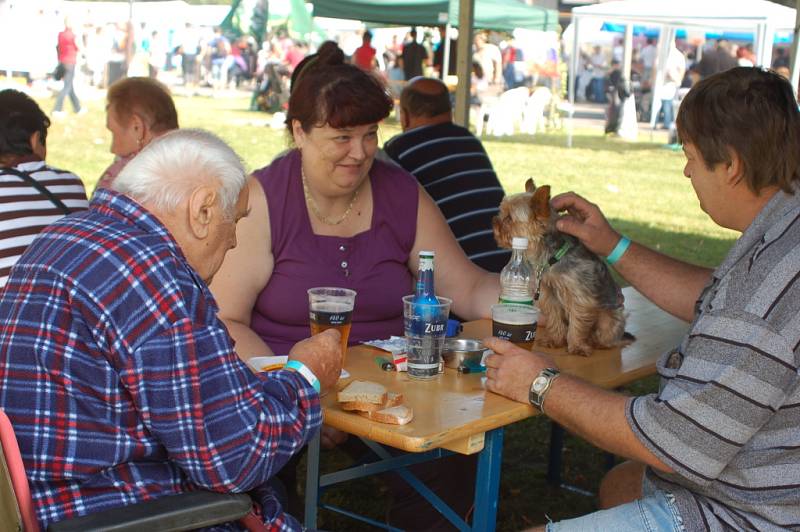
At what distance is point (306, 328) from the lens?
3.23 m

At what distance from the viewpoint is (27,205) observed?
13.1 ft

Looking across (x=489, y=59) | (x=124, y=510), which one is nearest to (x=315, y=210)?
(x=124, y=510)

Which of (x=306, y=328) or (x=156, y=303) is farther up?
(x=156, y=303)

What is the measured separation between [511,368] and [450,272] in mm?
1057

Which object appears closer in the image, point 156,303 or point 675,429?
point 156,303

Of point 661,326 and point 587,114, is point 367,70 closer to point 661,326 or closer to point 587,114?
point 661,326

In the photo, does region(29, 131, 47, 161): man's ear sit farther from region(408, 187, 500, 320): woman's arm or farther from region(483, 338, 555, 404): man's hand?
region(483, 338, 555, 404): man's hand

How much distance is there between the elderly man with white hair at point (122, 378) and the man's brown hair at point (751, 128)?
1162mm

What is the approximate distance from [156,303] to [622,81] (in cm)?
2223

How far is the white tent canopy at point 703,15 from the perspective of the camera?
55.6 ft

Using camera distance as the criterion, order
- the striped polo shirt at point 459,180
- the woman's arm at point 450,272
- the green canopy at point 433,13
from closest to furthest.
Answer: the woman's arm at point 450,272
the striped polo shirt at point 459,180
the green canopy at point 433,13

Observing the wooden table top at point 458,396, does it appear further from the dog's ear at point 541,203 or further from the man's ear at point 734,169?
the man's ear at point 734,169

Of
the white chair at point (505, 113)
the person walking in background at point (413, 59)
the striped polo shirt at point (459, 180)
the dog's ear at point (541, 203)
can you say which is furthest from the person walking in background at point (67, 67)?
the dog's ear at point (541, 203)

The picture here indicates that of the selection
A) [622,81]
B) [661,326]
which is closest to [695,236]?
[661,326]
